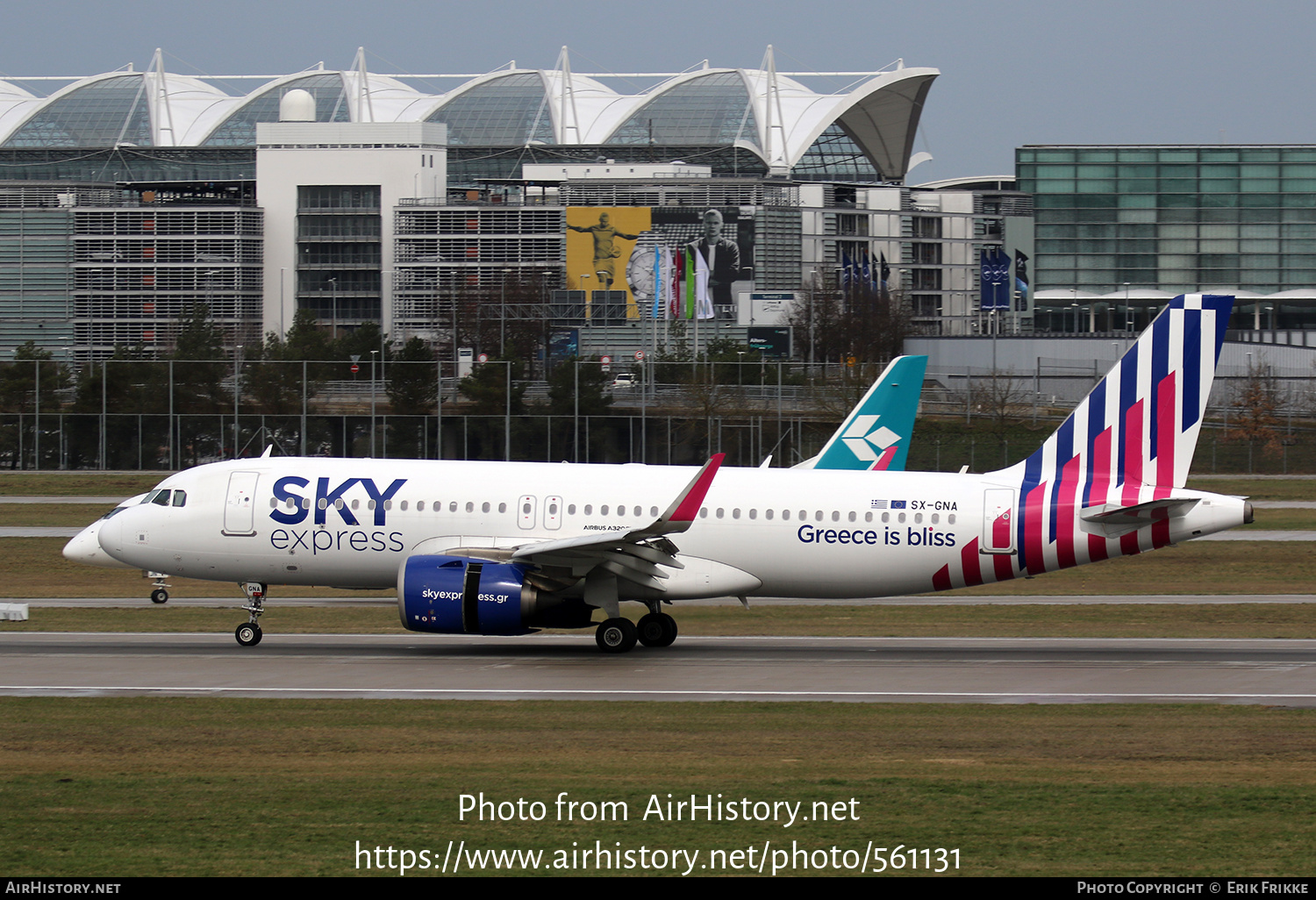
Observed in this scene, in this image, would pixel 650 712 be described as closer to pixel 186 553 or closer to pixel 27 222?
pixel 186 553

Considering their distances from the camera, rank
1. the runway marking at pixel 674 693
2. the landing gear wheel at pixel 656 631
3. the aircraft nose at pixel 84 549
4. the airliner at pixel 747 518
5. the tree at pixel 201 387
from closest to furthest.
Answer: the runway marking at pixel 674 693 → the airliner at pixel 747 518 → the landing gear wheel at pixel 656 631 → the aircraft nose at pixel 84 549 → the tree at pixel 201 387

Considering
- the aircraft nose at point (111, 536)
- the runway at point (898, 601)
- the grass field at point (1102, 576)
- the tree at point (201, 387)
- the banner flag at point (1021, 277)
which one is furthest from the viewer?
the banner flag at point (1021, 277)

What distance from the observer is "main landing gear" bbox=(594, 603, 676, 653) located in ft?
96.7

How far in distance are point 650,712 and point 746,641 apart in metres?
9.23

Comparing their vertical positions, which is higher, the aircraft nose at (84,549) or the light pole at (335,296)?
the light pole at (335,296)

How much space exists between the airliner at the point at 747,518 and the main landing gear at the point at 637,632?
3 cm

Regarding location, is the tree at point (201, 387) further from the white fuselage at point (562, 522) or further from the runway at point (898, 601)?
the white fuselage at point (562, 522)

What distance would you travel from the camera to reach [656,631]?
3023 cm

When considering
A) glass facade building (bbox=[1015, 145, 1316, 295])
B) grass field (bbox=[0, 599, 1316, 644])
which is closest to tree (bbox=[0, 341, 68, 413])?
grass field (bbox=[0, 599, 1316, 644])

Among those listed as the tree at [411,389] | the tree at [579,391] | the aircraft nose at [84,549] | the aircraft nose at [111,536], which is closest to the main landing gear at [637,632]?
the aircraft nose at [111,536]

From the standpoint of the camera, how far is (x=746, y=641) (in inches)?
1249

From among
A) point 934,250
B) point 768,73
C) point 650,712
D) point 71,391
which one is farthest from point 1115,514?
point 768,73

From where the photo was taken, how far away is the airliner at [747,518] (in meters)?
29.6

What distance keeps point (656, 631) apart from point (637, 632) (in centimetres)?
38
